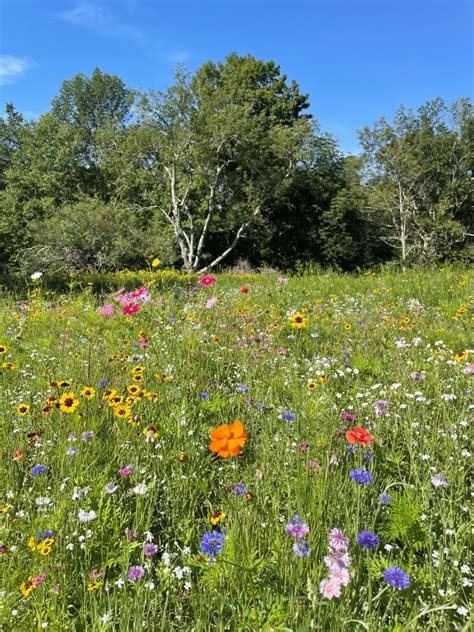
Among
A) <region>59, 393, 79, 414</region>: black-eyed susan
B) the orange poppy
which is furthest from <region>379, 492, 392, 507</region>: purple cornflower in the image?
<region>59, 393, 79, 414</region>: black-eyed susan

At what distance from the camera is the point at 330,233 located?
2786 centimetres

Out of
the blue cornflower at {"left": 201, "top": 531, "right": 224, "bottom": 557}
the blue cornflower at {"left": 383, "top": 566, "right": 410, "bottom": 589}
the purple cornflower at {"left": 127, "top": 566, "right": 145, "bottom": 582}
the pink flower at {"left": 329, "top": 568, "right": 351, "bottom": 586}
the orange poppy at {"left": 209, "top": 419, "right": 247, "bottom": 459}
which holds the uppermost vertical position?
the orange poppy at {"left": 209, "top": 419, "right": 247, "bottom": 459}

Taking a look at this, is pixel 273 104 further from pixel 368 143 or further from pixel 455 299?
pixel 455 299

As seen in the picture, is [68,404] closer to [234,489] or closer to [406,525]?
[234,489]

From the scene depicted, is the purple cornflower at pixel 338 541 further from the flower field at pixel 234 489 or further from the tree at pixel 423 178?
the tree at pixel 423 178

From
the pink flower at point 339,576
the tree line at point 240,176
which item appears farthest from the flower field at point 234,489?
the tree line at point 240,176

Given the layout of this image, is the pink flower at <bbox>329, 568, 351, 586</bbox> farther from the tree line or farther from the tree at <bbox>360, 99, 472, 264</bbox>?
the tree at <bbox>360, 99, 472, 264</bbox>

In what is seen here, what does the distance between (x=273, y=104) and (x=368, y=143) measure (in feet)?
22.0

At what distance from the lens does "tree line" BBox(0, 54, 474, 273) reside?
74.3ft

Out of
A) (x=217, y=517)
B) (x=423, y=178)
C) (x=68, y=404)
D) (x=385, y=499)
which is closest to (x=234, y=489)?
(x=217, y=517)

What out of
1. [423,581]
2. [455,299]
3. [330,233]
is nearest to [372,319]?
[455,299]

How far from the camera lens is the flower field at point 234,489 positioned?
3.49 feet

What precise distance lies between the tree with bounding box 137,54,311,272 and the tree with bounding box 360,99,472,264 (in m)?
5.51

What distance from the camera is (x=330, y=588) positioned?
92 centimetres
